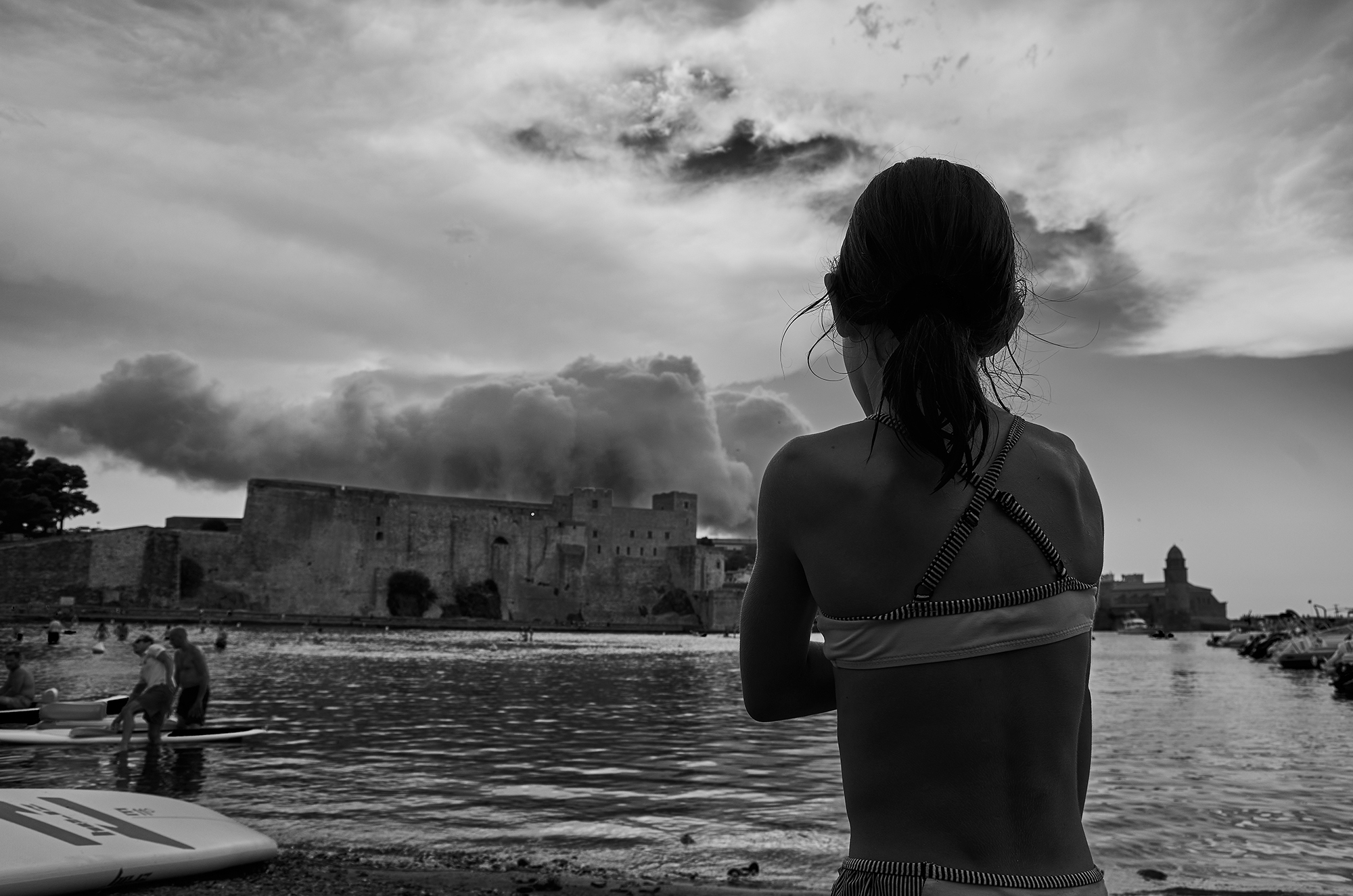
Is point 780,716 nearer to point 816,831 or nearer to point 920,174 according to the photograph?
point 920,174

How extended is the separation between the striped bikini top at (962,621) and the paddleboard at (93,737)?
1141 centimetres

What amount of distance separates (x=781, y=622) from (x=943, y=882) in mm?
312

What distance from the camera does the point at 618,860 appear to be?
248 inches

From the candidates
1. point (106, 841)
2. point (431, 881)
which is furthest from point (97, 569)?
point (431, 881)

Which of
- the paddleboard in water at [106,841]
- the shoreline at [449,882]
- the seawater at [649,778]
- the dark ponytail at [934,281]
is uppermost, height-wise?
the dark ponytail at [934,281]

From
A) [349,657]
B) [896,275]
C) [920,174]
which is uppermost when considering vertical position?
[920,174]

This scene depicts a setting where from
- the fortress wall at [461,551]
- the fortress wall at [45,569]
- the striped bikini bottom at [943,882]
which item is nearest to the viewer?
the striped bikini bottom at [943,882]

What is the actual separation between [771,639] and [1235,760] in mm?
12998

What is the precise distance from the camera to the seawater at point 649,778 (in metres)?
6.73

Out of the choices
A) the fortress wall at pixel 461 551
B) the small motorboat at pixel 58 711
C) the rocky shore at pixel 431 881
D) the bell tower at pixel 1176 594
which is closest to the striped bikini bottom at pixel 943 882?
the rocky shore at pixel 431 881

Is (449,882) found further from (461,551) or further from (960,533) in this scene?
(461,551)

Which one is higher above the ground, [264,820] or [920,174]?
[920,174]

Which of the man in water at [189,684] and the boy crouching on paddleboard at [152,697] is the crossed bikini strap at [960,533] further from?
the man in water at [189,684]

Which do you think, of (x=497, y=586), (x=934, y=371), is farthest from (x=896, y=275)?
(x=497, y=586)
